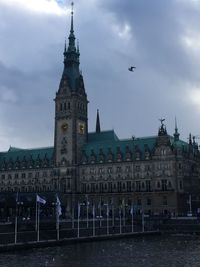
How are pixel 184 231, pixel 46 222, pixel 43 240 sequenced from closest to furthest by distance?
pixel 43 240, pixel 46 222, pixel 184 231

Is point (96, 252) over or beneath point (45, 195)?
beneath

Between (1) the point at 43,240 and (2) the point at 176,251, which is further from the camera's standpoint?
(1) the point at 43,240

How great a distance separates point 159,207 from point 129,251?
93.4 meters

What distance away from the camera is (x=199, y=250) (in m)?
103

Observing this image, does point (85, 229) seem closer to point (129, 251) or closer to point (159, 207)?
point (129, 251)

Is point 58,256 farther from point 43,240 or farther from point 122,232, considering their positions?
point 122,232

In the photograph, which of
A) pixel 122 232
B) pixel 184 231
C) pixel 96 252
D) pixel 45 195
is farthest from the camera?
pixel 45 195

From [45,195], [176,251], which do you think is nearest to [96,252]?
[176,251]

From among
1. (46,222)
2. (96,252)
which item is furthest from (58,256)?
(46,222)

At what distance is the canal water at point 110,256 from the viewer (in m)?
83.4

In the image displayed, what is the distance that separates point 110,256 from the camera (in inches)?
3688

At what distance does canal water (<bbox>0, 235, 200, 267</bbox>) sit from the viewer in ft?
274

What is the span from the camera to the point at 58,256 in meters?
92.8

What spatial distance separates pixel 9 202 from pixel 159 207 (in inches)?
2502
